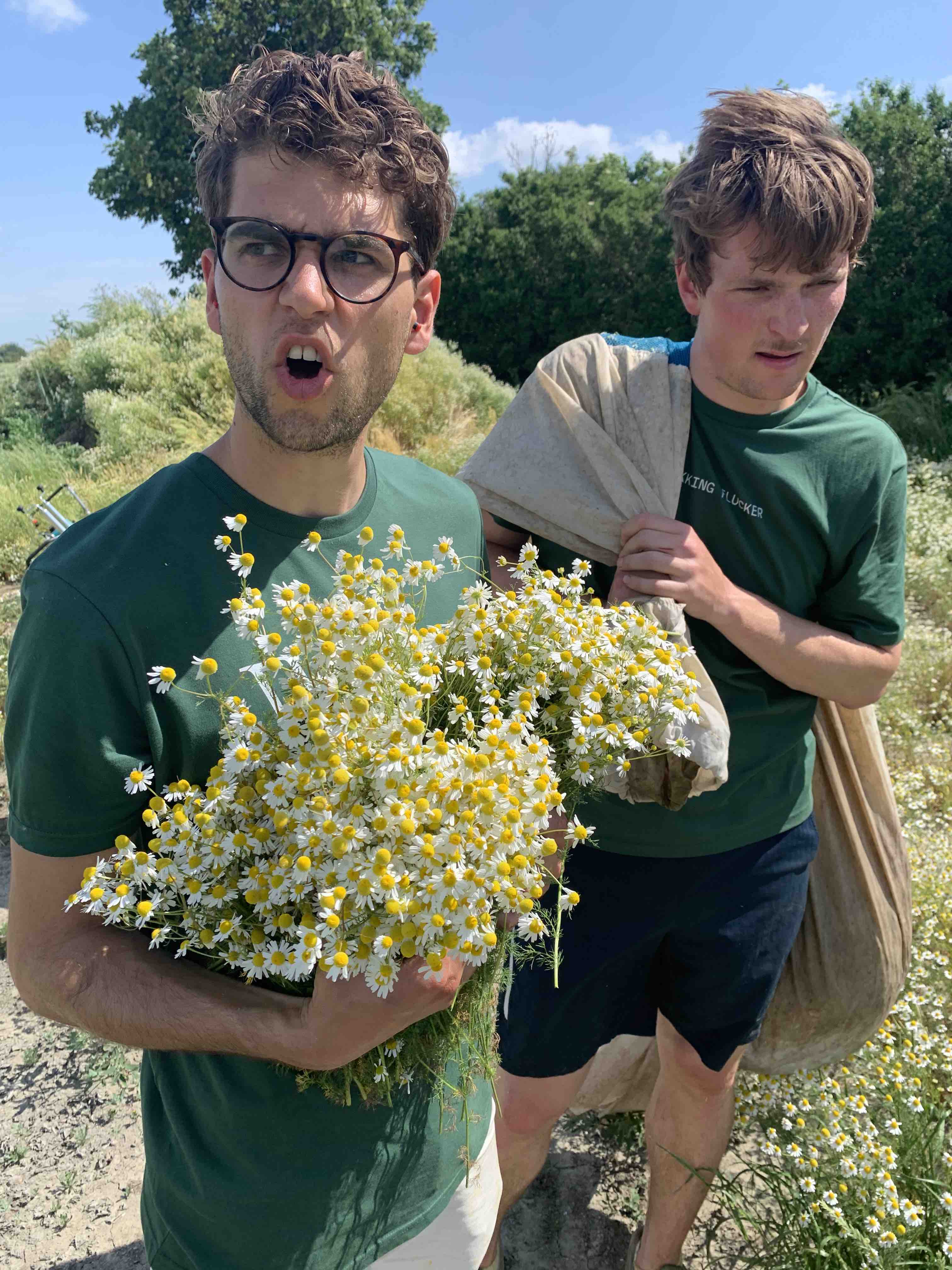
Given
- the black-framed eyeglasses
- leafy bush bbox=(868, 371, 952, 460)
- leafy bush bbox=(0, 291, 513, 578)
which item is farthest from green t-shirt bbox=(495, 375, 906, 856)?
leafy bush bbox=(868, 371, 952, 460)

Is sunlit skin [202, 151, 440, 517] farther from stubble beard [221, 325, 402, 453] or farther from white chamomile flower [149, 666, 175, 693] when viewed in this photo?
white chamomile flower [149, 666, 175, 693]

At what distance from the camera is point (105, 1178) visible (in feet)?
9.50

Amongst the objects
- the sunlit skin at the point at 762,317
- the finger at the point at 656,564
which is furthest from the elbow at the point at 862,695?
the sunlit skin at the point at 762,317

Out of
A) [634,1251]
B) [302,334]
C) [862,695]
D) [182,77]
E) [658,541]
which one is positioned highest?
[182,77]

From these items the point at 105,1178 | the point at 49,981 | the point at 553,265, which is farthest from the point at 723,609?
the point at 553,265

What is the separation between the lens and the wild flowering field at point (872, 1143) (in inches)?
85.4

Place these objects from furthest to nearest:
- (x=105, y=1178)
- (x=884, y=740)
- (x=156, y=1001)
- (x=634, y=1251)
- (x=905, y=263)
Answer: (x=905, y=263)
(x=884, y=740)
(x=105, y=1178)
(x=634, y=1251)
(x=156, y=1001)

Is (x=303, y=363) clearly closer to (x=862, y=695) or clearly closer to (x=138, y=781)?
(x=138, y=781)

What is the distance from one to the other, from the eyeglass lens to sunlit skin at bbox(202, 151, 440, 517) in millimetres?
15

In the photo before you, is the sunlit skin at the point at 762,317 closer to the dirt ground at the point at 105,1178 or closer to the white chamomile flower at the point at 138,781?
the white chamomile flower at the point at 138,781

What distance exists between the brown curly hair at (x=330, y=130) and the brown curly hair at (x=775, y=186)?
0.69 metres

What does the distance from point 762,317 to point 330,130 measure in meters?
1.01

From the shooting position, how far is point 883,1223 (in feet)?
7.20

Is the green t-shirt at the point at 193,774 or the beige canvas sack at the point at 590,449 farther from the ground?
the beige canvas sack at the point at 590,449
